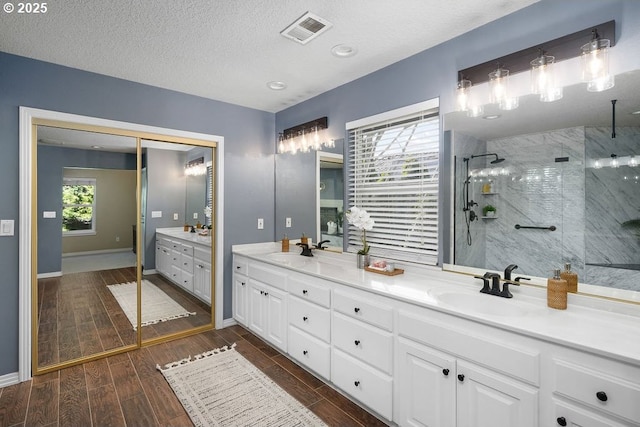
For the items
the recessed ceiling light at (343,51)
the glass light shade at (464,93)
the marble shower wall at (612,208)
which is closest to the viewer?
the marble shower wall at (612,208)

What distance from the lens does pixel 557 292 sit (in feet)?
5.40

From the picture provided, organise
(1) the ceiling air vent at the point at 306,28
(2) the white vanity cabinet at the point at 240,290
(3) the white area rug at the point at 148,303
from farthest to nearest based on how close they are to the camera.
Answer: (2) the white vanity cabinet at the point at 240,290 < (3) the white area rug at the point at 148,303 < (1) the ceiling air vent at the point at 306,28


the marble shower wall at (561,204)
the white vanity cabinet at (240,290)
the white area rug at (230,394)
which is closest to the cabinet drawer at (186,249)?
the white vanity cabinet at (240,290)

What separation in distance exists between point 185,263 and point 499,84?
130 inches

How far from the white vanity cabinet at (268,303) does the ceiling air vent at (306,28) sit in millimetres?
1857

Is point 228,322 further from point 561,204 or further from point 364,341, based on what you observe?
point 561,204

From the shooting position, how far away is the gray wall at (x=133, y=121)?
8.06 ft

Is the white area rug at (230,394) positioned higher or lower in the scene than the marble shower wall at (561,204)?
lower

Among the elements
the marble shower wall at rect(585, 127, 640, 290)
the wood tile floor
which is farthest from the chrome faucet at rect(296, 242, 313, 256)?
the marble shower wall at rect(585, 127, 640, 290)

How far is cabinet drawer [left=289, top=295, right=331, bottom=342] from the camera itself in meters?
2.40

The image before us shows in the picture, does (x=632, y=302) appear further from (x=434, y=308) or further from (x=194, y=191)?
(x=194, y=191)

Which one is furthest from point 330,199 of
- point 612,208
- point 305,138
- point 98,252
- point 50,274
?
point 50,274

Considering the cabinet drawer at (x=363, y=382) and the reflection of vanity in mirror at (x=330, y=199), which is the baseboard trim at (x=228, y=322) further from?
the cabinet drawer at (x=363, y=382)

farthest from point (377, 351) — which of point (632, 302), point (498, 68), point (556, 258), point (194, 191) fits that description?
point (194, 191)
